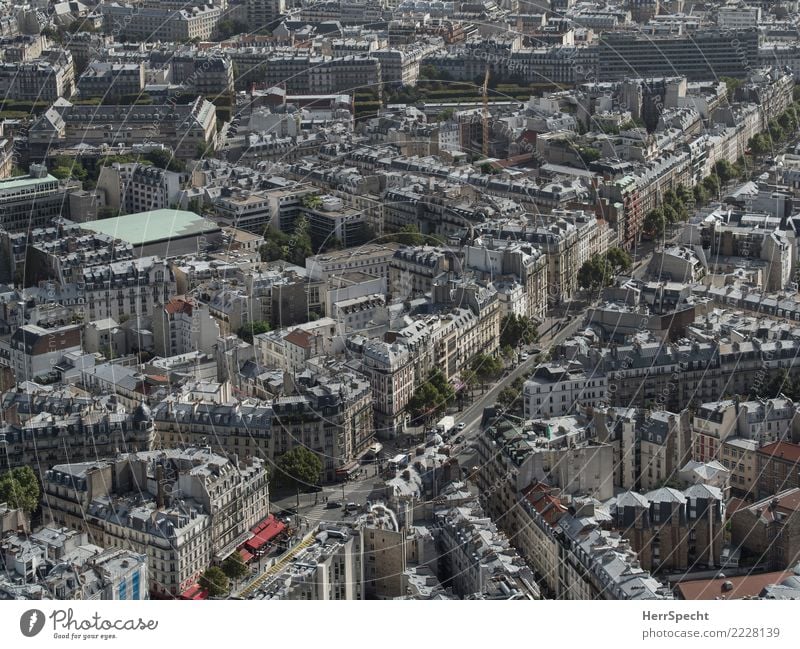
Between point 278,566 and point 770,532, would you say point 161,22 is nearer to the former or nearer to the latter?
point 278,566

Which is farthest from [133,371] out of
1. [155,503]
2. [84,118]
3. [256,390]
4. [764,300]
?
[84,118]

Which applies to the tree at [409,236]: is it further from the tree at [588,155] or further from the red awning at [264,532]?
the red awning at [264,532]

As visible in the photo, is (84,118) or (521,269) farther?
(84,118)

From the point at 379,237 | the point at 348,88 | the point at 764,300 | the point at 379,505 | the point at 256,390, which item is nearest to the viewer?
the point at 379,505

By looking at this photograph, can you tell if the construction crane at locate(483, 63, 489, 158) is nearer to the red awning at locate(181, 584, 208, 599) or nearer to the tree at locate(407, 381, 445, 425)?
the tree at locate(407, 381, 445, 425)

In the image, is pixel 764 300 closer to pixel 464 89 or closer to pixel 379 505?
pixel 379 505

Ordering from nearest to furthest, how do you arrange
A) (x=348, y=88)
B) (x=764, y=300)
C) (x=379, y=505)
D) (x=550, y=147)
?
(x=379, y=505), (x=764, y=300), (x=550, y=147), (x=348, y=88)

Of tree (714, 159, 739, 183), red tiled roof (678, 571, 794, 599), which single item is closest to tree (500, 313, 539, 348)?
red tiled roof (678, 571, 794, 599)
